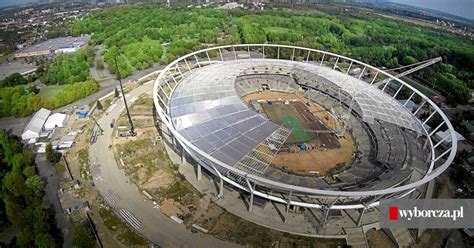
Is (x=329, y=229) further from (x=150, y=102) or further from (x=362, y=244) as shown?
(x=150, y=102)

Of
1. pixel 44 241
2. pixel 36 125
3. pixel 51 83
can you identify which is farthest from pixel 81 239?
pixel 51 83

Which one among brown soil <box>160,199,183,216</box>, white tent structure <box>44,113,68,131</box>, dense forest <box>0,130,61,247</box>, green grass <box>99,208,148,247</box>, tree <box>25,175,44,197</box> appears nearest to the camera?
dense forest <box>0,130,61,247</box>

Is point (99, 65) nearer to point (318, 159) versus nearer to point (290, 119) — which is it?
point (290, 119)

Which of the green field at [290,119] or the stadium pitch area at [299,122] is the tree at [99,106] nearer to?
the stadium pitch area at [299,122]

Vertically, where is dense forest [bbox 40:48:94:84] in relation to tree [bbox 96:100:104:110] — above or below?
above

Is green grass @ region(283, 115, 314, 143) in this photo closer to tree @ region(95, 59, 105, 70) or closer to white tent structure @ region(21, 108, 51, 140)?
white tent structure @ region(21, 108, 51, 140)

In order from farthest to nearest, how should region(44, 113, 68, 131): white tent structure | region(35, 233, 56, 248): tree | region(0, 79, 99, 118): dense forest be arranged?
region(0, 79, 99, 118): dense forest < region(44, 113, 68, 131): white tent structure < region(35, 233, 56, 248): tree

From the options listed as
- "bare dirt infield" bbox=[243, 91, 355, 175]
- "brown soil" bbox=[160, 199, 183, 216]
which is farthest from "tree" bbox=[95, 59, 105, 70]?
"bare dirt infield" bbox=[243, 91, 355, 175]

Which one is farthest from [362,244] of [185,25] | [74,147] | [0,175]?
[185,25]
